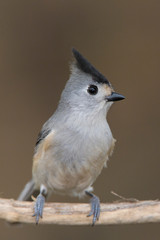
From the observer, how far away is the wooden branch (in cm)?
182

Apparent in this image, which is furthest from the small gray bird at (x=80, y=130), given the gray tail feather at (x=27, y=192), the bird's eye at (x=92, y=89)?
the gray tail feather at (x=27, y=192)

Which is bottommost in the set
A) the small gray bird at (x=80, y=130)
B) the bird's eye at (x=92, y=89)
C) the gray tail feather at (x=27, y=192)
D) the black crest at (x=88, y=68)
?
the gray tail feather at (x=27, y=192)

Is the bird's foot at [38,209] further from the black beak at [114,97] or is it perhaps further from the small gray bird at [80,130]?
the black beak at [114,97]

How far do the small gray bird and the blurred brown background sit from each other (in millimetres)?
854

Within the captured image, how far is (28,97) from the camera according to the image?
296 cm

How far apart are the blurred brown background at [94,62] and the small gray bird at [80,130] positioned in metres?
0.85

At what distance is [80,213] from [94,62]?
1404 millimetres

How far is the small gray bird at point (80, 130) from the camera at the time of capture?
79.8 inches

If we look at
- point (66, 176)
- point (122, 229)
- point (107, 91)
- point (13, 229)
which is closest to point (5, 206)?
point (66, 176)

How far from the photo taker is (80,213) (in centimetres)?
190

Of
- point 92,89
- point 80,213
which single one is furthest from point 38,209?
A: point 92,89

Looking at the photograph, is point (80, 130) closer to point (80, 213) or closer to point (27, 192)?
point (80, 213)

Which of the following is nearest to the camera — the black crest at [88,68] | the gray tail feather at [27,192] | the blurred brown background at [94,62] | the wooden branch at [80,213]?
the wooden branch at [80,213]

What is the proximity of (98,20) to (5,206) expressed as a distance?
1.69 m
